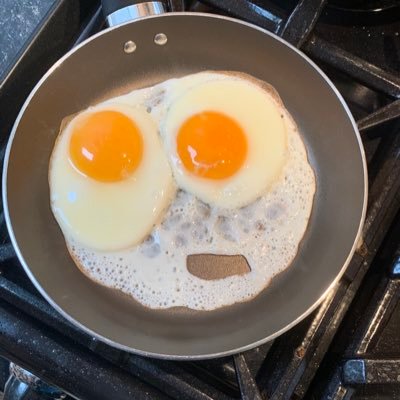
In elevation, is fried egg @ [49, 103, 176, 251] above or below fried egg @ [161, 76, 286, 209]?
below

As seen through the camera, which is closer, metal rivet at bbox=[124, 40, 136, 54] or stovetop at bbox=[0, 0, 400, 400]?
stovetop at bbox=[0, 0, 400, 400]

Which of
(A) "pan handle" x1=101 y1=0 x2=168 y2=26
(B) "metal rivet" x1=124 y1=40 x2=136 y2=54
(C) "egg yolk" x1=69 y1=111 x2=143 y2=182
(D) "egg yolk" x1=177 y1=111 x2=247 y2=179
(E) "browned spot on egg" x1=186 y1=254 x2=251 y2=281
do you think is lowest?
(E) "browned spot on egg" x1=186 y1=254 x2=251 y2=281

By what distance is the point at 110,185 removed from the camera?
88 centimetres

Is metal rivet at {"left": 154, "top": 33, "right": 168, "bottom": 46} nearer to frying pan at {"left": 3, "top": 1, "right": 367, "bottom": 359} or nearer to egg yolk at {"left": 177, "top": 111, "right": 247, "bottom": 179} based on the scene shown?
frying pan at {"left": 3, "top": 1, "right": 367, "bottom": 359}

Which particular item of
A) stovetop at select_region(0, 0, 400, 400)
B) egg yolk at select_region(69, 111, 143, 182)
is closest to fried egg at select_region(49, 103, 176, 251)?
egg yolk at select_region(69, 111, 143, 182)

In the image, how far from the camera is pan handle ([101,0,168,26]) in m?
0.87

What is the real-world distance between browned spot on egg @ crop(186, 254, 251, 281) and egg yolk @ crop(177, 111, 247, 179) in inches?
5.4

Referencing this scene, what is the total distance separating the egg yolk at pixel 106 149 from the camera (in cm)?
87

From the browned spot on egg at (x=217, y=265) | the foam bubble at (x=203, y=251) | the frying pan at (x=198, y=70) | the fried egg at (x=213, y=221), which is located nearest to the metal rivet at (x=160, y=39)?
the frying pan at (x=198, y=70)

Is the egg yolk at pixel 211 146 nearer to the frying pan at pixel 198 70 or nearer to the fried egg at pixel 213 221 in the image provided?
the fried egg at pixel 213 221

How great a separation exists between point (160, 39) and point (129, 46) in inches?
2.2

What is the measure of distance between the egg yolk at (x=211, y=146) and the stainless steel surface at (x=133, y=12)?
19 centimetres

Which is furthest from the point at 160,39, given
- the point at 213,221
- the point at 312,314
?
the point at 312,314

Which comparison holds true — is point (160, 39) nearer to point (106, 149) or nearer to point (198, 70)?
point (198, 70)
